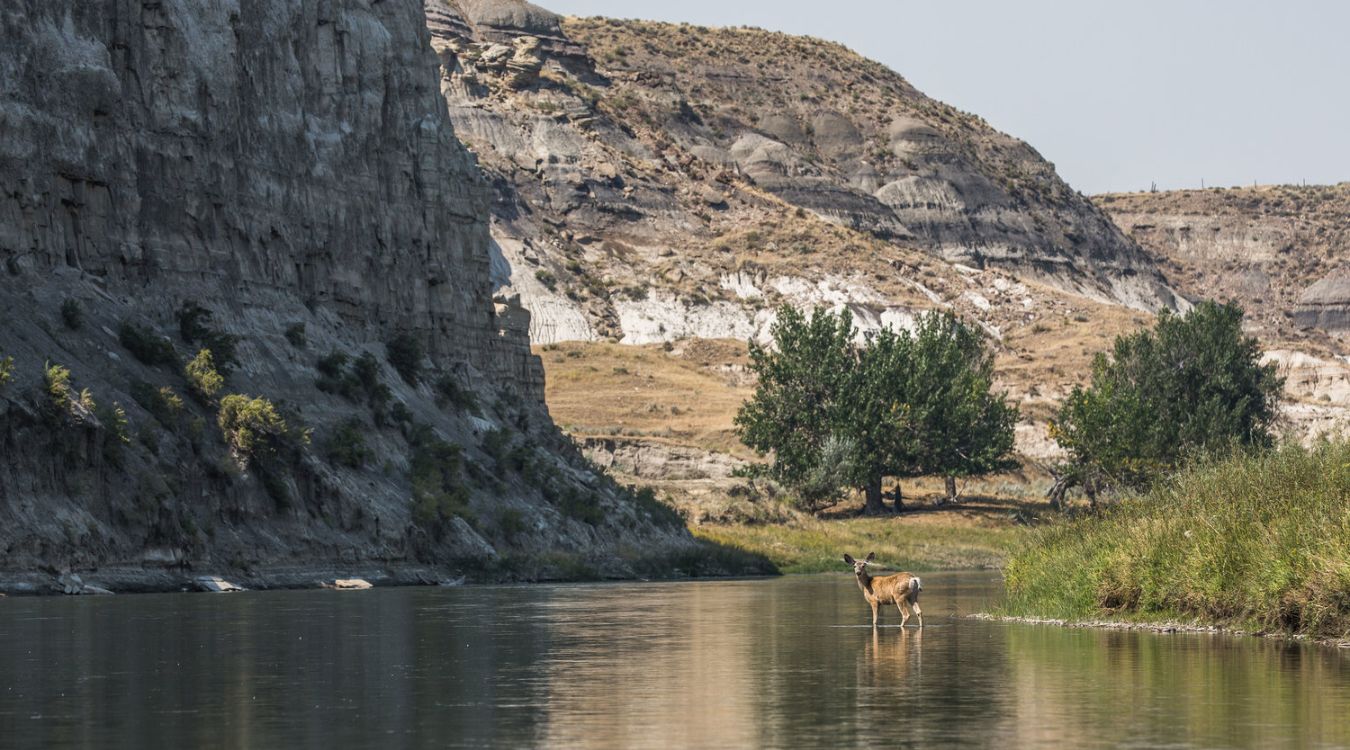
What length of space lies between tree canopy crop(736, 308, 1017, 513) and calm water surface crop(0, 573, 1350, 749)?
226 feet

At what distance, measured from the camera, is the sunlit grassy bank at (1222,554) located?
29.1 metres

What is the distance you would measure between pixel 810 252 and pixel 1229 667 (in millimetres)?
149018

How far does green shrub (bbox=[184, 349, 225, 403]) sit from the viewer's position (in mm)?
64438

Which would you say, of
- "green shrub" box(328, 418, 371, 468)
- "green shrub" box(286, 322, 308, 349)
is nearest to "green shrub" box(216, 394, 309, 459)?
"green shrub" box(328, 418, 371, 468)

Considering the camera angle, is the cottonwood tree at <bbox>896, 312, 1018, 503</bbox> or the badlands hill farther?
the badlands hill

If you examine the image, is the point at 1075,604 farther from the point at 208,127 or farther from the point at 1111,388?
Result: the point at 1111,388

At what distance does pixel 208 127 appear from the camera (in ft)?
234

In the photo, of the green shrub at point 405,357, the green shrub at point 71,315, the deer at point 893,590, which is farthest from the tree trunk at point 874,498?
the deer at point 893,590

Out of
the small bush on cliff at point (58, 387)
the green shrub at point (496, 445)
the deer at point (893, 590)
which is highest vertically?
the small bush on cliff at point (58, 387)

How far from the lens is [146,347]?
211 ft

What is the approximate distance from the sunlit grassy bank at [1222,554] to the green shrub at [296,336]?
3929 centimetres

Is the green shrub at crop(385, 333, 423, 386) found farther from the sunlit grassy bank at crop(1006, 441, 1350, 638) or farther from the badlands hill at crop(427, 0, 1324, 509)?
the badlands hill at crop(427, 0, 1324, 509)

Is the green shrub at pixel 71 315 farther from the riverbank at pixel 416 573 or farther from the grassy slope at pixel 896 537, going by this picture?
the grassy slope at pixel 896 537

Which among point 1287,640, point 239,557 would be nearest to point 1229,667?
point 1287,640
